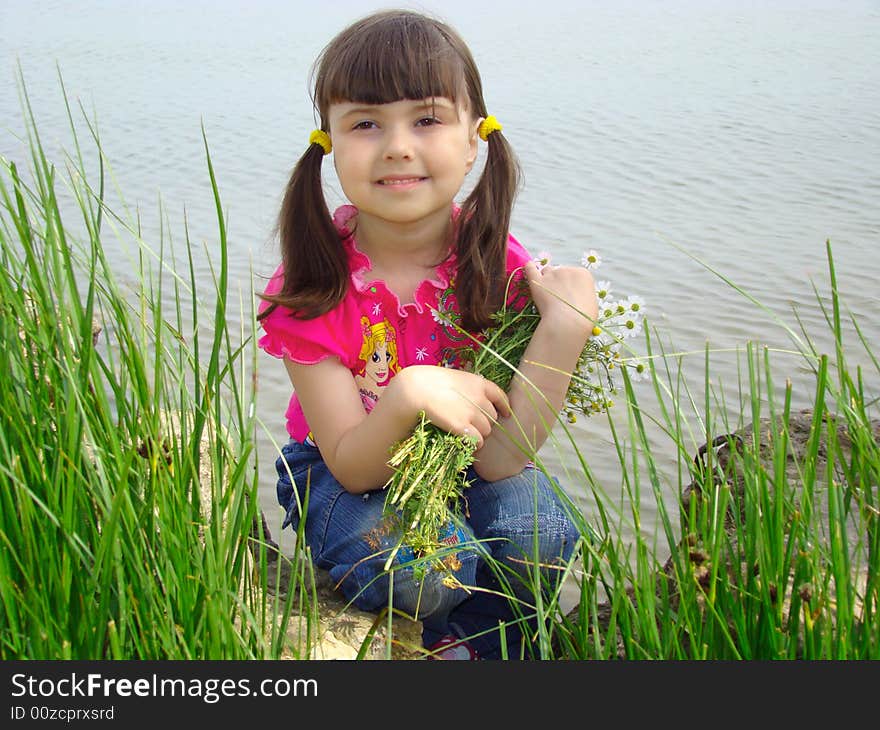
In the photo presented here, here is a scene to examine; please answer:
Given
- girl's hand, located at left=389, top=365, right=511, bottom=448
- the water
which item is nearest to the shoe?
girl's hand, located at left=389, top=365, right=511, bottom=448

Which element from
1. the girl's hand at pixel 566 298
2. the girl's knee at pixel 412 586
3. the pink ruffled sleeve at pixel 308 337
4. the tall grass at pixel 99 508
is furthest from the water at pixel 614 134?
the tall grass at pixel 99 508

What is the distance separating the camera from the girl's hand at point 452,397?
2.38 meters

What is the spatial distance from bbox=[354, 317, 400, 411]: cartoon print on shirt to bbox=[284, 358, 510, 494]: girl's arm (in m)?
0.11

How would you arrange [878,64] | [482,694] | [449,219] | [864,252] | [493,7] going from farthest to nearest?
[493,7], [878,64], [864,252], [449,219], [482,694]

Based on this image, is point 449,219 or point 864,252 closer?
point 449,219

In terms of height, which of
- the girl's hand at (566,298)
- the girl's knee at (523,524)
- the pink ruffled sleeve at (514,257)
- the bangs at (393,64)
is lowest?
the girl's knee at (523,524)

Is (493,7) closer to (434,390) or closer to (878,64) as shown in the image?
(878,64)

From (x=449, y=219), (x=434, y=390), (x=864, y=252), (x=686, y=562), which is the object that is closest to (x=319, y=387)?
(x=434, y=390)

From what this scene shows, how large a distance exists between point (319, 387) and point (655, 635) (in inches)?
44.8

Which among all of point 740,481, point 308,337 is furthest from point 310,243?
point 740,481

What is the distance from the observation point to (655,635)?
186 centimetres

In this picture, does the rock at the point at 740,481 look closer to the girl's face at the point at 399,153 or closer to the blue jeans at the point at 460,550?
the blue jeans at the point at 460,550

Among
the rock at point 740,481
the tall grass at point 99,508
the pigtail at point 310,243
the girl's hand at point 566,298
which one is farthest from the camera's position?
the pigtail at point 310,243

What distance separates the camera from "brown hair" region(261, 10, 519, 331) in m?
2.57
